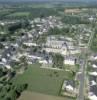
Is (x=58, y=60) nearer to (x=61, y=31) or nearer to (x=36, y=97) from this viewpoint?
(x=36, y=97)

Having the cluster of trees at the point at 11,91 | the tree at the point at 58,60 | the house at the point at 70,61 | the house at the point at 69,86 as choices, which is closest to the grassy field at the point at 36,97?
the cluster of trees at the point at 11,91

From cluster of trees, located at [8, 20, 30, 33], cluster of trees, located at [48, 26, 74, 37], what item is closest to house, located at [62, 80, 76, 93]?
cluster of trees, located at [48, 26, 74, 37]

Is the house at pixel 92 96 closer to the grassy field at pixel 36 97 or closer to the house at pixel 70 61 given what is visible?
the grassy field at pixel 36 97

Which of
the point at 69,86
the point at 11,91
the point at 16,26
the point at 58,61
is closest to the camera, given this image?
the point at 11,91

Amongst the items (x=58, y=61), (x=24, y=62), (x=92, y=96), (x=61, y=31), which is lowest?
(x=92, y=96)

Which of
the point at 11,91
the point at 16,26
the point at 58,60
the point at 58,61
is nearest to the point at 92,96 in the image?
the point at 11,91

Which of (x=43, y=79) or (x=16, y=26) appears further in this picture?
(x=16, y=26)

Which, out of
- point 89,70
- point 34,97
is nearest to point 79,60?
point 89,70

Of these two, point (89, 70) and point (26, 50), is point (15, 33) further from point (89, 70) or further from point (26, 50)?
point (89, 70)
